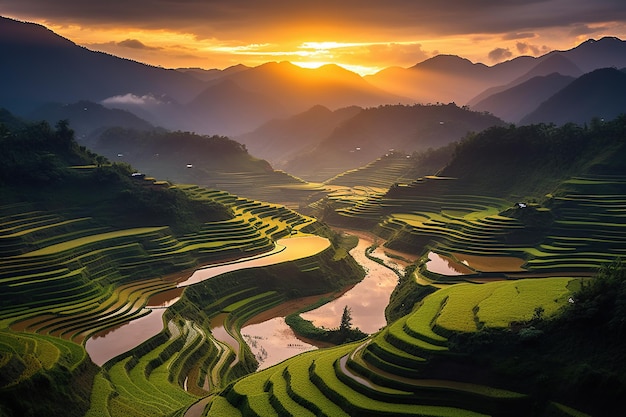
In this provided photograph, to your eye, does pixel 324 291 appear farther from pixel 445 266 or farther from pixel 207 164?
pixel 207 164

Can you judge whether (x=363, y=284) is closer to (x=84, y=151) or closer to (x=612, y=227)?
(x=612, y=227)

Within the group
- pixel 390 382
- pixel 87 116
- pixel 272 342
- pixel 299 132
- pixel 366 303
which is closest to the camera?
pixel 390 382

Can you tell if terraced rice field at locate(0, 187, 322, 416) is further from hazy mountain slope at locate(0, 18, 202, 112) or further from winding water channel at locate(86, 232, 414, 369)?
hazy mountain slope at locate(0, 18, 202, 112)

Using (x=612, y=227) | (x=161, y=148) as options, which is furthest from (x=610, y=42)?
(x=612, y=227)


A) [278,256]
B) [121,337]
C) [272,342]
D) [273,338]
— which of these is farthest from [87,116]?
[121,337]

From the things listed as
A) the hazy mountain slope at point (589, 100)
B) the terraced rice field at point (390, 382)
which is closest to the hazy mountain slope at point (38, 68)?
the hazy mountain slope at point (589, 100)

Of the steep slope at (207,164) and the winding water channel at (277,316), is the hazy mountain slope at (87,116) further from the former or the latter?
the winding water channel at (277,316)

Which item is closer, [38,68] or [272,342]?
[272,342]
